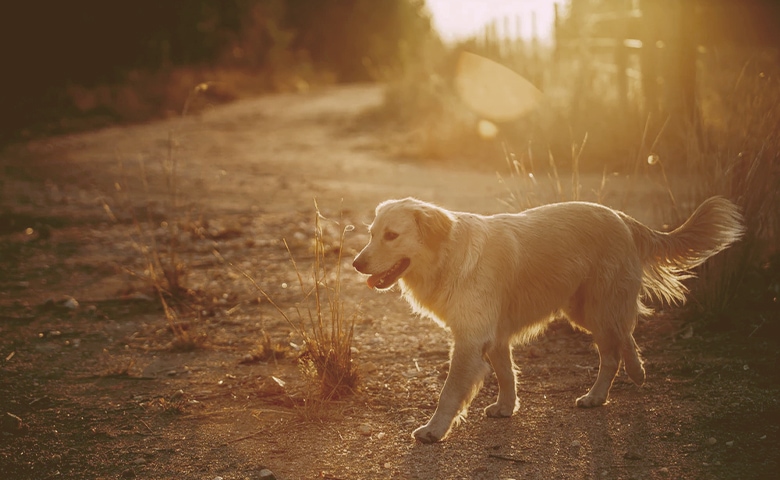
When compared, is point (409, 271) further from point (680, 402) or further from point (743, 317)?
point (743, 317)

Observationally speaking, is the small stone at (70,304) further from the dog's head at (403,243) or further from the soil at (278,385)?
the dog's head at (403,243)

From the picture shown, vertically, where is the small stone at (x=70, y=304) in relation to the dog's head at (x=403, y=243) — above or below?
below

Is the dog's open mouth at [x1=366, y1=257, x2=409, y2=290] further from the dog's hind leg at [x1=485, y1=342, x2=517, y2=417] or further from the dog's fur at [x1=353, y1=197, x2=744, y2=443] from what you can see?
the dog's hind leg at [x1=485, y1=342, x2=517, y2=417]

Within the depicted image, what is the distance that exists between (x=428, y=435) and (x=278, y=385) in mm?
1259

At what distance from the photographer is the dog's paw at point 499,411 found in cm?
467

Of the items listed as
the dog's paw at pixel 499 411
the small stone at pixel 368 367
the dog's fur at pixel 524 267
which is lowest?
the small stone at pixel 368 367

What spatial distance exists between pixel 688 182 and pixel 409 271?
280 cm

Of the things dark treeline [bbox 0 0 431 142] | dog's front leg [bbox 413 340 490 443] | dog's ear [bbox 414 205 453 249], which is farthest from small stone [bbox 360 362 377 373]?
dark treeline [bbox 0 0 431 142]

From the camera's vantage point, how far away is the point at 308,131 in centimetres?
2070

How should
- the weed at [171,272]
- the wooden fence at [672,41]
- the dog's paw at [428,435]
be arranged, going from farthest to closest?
the wooden fence at [672,41] < the weed at [171,272] < the dog's paw at [428,435]

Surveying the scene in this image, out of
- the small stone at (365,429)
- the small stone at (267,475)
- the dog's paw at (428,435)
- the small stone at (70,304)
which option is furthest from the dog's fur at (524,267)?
the small stone at (70,304)

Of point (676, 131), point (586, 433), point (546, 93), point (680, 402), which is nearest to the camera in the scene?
point (586, 433)

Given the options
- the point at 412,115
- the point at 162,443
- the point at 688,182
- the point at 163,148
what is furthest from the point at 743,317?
the point at 412,115

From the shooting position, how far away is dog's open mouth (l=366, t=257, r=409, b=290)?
4.62m
